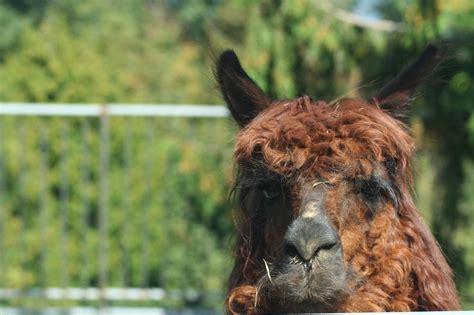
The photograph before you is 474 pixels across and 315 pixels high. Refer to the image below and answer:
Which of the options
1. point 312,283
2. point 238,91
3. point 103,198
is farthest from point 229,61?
point 103,198

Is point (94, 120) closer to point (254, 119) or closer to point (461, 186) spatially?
point (461, 186)

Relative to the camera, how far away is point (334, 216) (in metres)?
3.61

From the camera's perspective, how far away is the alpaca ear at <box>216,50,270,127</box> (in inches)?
169

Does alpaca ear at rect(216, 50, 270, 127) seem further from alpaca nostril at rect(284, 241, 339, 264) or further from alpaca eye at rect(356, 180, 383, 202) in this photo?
alpaca nostril at rect(284, 241, 339, 264)

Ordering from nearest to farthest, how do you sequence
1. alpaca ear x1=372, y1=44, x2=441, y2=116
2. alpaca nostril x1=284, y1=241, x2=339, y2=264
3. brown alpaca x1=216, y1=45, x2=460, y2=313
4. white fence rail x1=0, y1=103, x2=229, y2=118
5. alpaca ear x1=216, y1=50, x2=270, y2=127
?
alpaca nostril x1=284, y1=241, x2=339, y2=264 < brown alpaca x1=216, y1=45, x2=460, y2=313 < alpaca ear x1=372, y1=44, x2=441, y2=116 < alpaca ear x1=216, y1=50, x2=270, y2=127 < white fence rail x1=0, y1=103, x2=229, y2=118

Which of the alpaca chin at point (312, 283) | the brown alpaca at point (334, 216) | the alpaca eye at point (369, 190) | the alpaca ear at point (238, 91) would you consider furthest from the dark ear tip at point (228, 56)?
the alpaca chin at point (312, 283)

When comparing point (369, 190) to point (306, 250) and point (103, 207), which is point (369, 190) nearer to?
point (306, 250)

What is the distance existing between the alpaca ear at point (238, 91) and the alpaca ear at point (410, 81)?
1.92 ft

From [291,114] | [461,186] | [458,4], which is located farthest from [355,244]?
[461,186]

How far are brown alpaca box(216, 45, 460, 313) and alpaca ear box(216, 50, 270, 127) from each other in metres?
0.23

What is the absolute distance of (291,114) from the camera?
385cm

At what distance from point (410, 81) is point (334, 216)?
86 centimetres

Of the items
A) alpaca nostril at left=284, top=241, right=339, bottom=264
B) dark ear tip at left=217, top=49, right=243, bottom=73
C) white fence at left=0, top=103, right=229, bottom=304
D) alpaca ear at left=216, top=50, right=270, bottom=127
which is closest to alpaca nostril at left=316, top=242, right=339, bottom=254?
alpaca nostril at left=284, top=241, right=339, bottom=264

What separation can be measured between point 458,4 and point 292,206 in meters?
3.65
